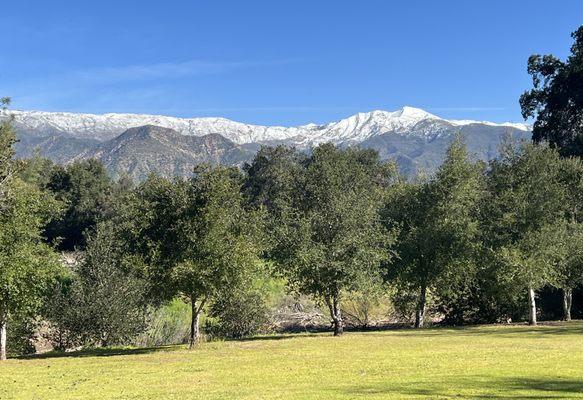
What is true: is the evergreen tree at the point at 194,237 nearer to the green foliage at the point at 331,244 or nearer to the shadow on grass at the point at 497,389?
the green foliage at the point at 331,244

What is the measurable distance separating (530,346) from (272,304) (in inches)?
1310

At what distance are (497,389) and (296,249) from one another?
910 inches

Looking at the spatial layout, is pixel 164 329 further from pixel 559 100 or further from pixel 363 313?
pixel 559 100

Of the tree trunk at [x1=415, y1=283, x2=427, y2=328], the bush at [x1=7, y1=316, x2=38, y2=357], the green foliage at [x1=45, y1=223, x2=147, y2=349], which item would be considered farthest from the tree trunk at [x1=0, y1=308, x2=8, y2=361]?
the tree trunk at [x1=415, y1=283, x2=427, y2=328]

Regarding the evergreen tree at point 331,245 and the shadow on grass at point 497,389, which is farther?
the evergreen tree at point 331,245

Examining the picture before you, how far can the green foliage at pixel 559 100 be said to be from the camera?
73.1 metres

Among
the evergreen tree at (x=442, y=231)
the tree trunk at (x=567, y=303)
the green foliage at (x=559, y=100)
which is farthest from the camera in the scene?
the green foliage at (x=559, y=100)

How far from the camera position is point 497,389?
16750mm

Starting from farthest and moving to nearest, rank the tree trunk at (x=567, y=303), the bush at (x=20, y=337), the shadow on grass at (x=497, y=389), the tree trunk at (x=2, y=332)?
the tree trunk at (x=567, y=303) → the bush at (x=20, y=337) → the tree trunk at (x=2, y=332) → the shadow on grass at (x=497, y=389)

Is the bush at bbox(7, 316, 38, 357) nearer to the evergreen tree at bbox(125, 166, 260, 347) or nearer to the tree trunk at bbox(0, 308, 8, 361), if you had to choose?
the tree trunk at bbox(0, 308, 8, 361)

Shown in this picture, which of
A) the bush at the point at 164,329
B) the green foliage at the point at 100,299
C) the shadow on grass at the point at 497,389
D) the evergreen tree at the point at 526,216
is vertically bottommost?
the bush at the point at 164,329

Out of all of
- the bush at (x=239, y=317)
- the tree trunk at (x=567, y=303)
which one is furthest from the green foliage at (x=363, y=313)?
the tree trunk at (x=567, y=303)

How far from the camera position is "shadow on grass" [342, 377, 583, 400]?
15.7 m

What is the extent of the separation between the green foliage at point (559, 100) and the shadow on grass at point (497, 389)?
5902cm
